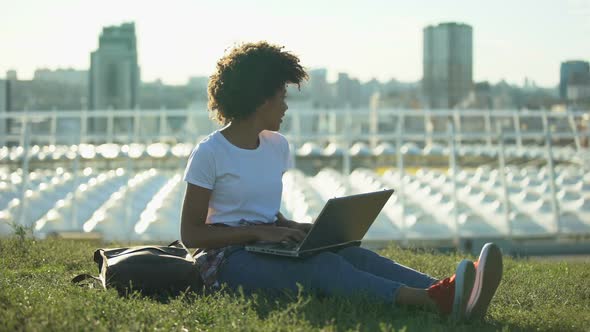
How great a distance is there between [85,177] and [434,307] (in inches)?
694

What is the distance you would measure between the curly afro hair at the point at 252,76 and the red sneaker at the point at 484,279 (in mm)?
1319

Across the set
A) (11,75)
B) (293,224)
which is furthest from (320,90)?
(293,224)

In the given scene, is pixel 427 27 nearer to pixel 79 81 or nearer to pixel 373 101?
pixel 373 101

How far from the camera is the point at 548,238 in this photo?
1656 centimetres

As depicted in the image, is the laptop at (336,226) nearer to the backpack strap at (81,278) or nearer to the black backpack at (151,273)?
the black backpack at (151,273)

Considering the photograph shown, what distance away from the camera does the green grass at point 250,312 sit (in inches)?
149

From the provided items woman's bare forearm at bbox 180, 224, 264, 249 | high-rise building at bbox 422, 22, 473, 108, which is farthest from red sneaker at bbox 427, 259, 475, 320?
high-rise building at bbox 422, 22, 473, 108

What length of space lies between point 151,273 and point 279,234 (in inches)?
25.3

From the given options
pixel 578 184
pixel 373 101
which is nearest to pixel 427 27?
pixel 373 101

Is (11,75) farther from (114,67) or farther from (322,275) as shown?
(322,275)

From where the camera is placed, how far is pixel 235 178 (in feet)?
15.4

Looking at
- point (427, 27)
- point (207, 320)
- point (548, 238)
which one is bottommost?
point (548, 238)

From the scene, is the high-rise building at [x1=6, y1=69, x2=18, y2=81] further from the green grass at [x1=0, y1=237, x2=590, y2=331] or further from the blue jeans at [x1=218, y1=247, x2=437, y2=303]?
the blue jeans at [x1=218, y1=247, x2=437, y2=303]

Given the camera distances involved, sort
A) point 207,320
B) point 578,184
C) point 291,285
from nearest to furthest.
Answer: point 207,320 → point 291,285 → point 578,184
